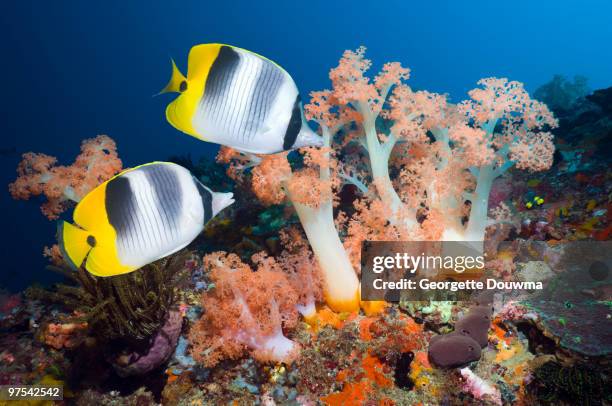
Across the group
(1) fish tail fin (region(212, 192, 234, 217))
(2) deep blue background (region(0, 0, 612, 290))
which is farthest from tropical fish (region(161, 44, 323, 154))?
(2) deep blue background (region(0, 0, 612, 290))

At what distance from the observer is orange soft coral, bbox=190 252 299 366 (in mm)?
3869

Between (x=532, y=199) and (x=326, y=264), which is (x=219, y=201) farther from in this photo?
(x=532, y=199)

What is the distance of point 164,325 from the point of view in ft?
13.1

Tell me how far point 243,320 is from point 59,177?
3.01 metres

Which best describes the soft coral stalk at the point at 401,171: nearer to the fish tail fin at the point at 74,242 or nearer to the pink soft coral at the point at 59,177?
the pink soft coral at the point at 59,177

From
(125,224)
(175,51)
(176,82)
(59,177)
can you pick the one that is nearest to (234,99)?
(176,82)

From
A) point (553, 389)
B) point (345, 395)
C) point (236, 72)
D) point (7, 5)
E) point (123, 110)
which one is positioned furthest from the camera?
point (123, 110)

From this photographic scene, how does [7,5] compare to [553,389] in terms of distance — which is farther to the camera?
[7,5]

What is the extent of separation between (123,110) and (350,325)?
279 feet

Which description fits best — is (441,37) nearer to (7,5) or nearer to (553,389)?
(7,5)

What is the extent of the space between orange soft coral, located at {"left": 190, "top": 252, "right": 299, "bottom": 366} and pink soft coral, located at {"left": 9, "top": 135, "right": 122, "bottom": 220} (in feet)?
6.19

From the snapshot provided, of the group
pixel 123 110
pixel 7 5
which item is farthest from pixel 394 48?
pixel 7 5

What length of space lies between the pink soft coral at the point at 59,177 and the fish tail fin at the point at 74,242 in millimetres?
3177

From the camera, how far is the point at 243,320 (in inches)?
152
